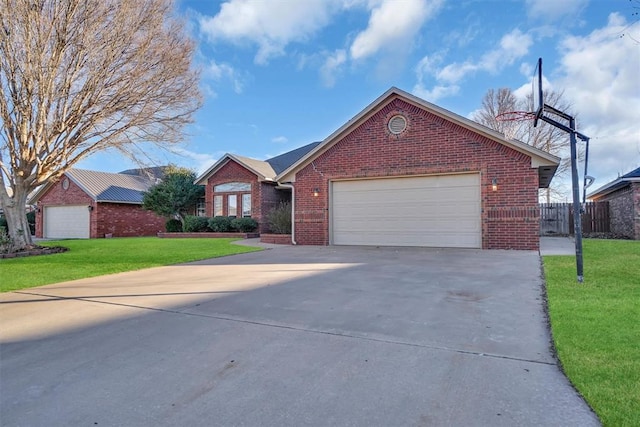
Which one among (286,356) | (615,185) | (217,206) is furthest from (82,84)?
(615,185)

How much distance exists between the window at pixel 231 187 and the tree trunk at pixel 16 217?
34.2 feet

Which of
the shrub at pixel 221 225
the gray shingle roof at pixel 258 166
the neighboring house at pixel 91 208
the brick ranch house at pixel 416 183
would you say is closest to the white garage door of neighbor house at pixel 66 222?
the neighboring house at pixel 91 208

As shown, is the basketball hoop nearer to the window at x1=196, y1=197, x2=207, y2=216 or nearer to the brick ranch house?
the brick ranch house

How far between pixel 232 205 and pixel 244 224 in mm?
2500

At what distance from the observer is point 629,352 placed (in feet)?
10.4

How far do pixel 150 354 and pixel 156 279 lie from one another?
4406mm

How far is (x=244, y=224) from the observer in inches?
812

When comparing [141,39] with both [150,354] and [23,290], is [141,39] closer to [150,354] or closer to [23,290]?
[23,290]

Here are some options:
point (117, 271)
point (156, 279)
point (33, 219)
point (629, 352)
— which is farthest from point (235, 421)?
point (33, 219)

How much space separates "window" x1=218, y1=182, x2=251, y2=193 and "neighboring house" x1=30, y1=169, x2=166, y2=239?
180 inches

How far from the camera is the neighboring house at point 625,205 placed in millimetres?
15289

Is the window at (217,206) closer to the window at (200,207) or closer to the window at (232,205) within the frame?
the window at (232,205)

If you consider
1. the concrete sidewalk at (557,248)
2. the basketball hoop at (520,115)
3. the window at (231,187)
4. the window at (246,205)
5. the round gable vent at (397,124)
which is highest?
the round gable vent at (397,124)

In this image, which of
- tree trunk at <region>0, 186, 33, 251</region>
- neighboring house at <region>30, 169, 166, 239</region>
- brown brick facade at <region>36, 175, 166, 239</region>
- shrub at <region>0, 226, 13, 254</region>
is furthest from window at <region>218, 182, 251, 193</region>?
shrub at <region>0, 226, 13, 254</region>
